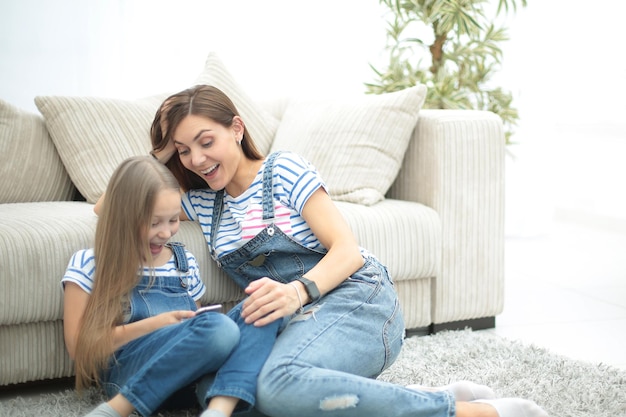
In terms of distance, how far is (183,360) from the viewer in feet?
4.80

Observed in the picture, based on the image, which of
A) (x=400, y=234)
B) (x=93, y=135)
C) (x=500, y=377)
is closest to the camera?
(x=500, y=377)

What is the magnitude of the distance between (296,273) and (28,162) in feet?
3.59

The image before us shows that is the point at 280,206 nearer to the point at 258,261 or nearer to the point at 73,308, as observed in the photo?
the point at 258,261

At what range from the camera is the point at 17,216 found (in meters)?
1.94

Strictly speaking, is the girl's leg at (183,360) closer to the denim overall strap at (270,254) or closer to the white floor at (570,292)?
the denim overall strap at (270,254)

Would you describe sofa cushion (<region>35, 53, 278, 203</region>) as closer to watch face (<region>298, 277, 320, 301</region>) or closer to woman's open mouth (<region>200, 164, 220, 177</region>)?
woman's open mouth (<region>200, 164, 220, 177</region>)

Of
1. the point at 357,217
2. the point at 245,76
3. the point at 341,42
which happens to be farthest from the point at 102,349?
the point at 341,42

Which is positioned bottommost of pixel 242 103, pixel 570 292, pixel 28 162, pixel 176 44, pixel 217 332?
pixel 570 292

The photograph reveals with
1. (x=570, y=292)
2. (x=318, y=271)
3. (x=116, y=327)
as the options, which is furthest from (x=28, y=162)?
(x=570, y=292)

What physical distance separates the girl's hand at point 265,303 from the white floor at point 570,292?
1032 mm

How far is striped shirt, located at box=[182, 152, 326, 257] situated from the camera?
171cm

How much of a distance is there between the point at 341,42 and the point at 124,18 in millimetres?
1180

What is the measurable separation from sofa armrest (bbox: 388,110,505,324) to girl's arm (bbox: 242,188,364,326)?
736 mm

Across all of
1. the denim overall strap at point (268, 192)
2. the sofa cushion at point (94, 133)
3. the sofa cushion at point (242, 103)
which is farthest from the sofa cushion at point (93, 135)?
the denim overall strap at point (268, 192)
